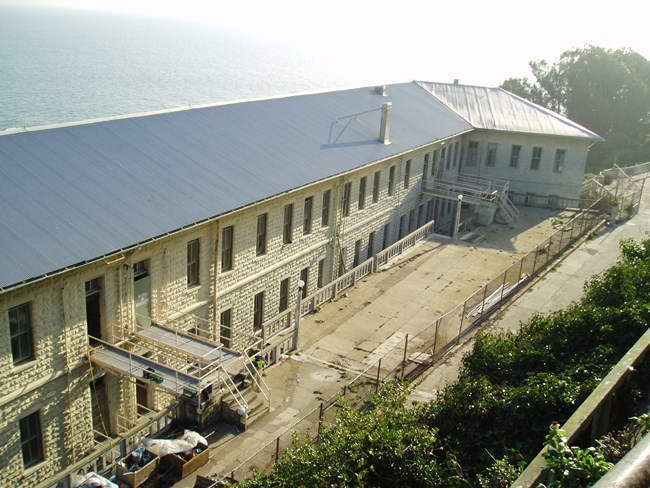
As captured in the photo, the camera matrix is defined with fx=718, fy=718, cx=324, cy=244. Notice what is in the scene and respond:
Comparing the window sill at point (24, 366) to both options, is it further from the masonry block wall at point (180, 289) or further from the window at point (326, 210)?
the window at point (326, 210)

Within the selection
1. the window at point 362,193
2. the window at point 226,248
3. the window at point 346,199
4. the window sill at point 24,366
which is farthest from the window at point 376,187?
the window sill at point 24,366

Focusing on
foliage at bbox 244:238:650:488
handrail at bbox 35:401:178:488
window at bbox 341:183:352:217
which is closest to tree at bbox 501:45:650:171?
window at bbox 341:183:352:217

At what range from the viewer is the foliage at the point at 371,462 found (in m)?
11.7

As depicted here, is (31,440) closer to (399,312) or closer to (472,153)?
(399,312)

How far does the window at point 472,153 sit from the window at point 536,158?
149 inches

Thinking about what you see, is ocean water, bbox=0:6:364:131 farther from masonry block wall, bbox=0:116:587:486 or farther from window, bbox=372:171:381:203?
masonry block wall, bbox=0:116:587:486

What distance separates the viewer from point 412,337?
1148 inches

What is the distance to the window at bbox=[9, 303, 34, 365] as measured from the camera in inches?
717

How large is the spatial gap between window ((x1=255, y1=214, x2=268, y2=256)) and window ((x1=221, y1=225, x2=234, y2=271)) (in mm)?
1733

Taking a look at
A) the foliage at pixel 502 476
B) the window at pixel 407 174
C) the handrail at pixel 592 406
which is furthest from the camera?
the window at pixel 407 174

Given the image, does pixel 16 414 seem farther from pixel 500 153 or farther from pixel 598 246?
pixel 500 153

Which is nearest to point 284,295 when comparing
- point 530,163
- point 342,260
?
point 342,260

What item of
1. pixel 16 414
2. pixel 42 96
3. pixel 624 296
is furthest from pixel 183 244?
pixel 42 96

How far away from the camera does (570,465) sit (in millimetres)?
7820
